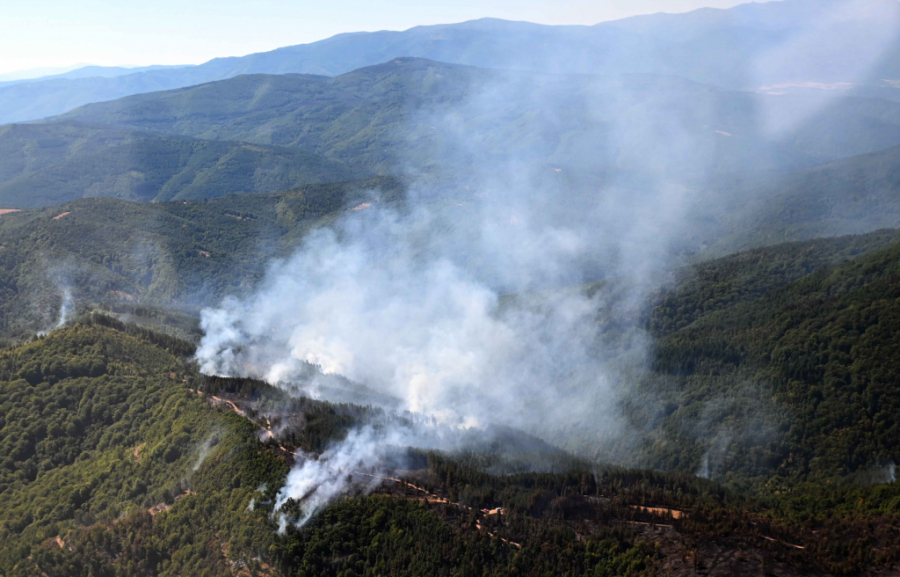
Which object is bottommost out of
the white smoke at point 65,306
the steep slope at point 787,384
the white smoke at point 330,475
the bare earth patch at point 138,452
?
the steep slope at point 787,384

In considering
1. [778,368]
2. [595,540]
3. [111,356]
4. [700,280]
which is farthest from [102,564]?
[700,280]

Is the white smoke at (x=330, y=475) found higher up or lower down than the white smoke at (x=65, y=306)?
lower down

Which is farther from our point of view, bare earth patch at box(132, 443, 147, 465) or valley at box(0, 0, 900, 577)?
bare earth patch at box(132, 443, 147, 465)

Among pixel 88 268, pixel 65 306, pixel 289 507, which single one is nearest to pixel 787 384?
pixel 289 507

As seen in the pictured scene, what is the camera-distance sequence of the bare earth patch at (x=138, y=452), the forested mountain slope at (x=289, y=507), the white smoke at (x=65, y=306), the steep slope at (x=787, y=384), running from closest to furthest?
the forested mountain slope at (x=289, y=507) < the bare earth patch at (x=138, y=452) < the steep slope at (x=787, y=384) < the white smoke at (x=65, y=306)

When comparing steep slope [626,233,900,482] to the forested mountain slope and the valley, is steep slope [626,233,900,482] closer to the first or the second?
the valley

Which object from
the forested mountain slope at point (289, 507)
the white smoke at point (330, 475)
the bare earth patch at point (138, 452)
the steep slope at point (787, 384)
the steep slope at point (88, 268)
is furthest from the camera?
the steep slope at point (88, 268)


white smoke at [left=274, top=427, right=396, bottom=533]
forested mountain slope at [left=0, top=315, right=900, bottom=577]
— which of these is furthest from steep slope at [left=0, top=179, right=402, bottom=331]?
white smoke at [left=274, top=427, right=396, bottom=533]

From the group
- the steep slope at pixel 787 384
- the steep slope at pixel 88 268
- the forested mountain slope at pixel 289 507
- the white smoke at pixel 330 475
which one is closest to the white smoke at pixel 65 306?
the steep slope at pixel 88 268

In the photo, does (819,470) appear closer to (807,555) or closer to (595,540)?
(807,555)

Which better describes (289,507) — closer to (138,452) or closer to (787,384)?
(138,452)

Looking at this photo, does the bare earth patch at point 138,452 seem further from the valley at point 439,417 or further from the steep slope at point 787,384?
the steep slope at point 787,384
